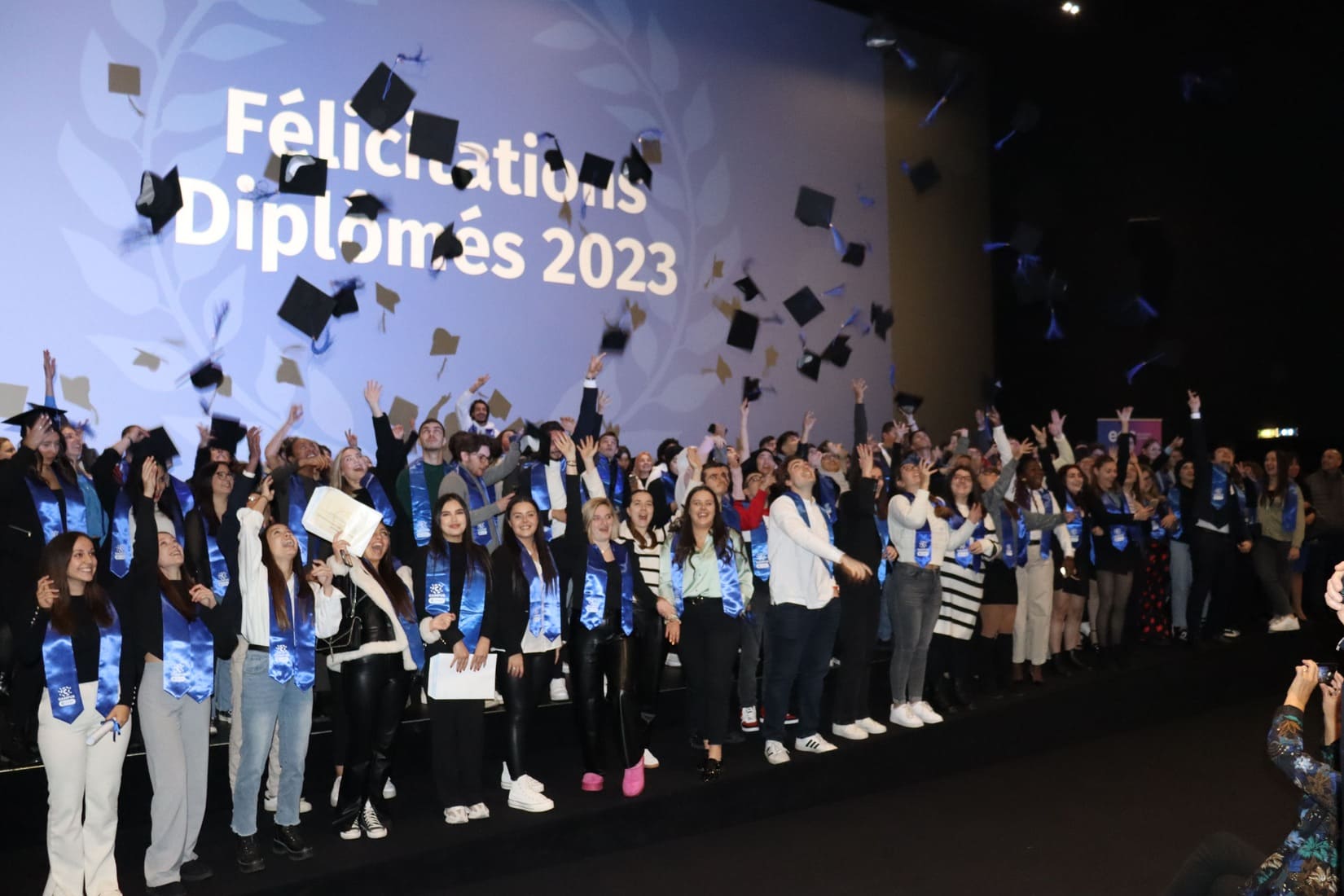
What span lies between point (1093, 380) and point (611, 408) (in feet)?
16.3

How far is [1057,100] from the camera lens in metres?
10.6

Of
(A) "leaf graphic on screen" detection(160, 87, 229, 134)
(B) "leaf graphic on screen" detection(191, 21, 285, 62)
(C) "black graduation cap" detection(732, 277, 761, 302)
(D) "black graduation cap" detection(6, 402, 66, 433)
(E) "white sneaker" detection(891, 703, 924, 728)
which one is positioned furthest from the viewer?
(C) "black graduation cap" detection(732, 277, 761, 302)

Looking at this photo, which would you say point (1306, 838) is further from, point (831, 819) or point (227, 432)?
point (227, 432)

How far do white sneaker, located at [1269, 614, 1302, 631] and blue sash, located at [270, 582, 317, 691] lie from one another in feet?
21.5

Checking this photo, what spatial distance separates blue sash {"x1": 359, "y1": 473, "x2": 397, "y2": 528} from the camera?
477cm

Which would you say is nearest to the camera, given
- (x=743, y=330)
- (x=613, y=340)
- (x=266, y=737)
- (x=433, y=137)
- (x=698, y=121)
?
(x=266, y=737)

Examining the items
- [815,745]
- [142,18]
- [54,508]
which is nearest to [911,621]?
[815,745]

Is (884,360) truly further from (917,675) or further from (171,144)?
(171,144)

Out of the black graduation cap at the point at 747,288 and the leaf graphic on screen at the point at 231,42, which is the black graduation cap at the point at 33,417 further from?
the black graduation cap at the point at 747,288

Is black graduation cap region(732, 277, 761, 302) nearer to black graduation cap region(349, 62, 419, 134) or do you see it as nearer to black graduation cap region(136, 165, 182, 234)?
black graduation cap region(349, 62, 419, 134)

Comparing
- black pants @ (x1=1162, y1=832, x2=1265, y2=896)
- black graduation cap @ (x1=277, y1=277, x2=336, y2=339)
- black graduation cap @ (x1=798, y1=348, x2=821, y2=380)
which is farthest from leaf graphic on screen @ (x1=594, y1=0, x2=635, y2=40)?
black pants @ (x1=1162, y1=832, x2=1265, y2=896)

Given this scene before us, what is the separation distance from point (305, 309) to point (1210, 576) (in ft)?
19.0

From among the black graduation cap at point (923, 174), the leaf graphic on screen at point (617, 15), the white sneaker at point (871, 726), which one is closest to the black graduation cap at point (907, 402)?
the black graduation cap at point (923, 174)

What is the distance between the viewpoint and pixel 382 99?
6918 millimetres
